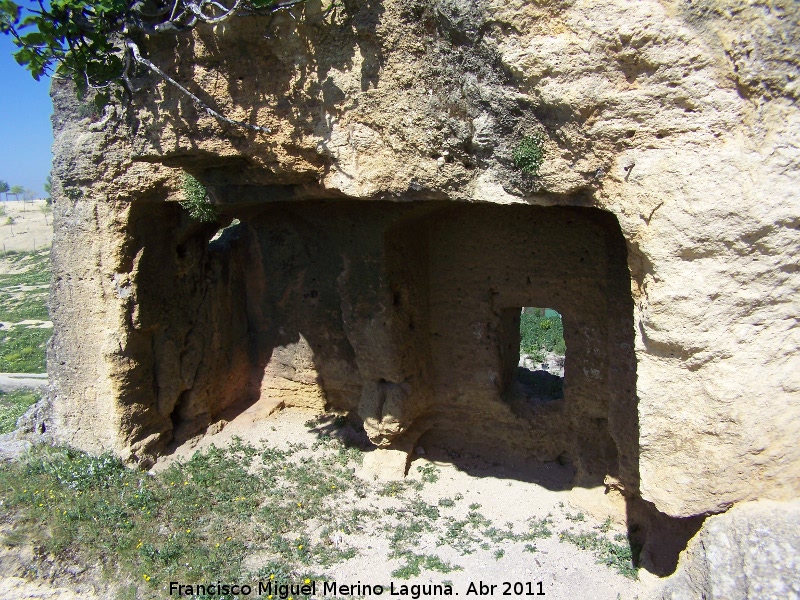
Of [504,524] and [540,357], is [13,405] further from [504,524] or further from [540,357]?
[540,357]

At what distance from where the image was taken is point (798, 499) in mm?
3693

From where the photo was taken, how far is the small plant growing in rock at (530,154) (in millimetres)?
4082

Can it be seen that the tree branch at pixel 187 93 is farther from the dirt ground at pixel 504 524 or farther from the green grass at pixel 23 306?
the green grass at pixel 23 306

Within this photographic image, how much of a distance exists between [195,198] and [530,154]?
10.9 feet

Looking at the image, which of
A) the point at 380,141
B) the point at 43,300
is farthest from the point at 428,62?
the point at 43,300

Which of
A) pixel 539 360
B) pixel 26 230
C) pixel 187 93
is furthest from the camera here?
pixel 26 230

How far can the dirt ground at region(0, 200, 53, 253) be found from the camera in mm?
35156

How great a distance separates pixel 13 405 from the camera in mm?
10266

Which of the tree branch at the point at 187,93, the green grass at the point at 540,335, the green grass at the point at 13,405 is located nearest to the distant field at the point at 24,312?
the green grass at the point at 13,405

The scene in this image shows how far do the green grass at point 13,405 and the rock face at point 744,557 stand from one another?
7491mm

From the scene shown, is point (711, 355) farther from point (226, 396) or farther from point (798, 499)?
point (226, 396)

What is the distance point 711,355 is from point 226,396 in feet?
19.8

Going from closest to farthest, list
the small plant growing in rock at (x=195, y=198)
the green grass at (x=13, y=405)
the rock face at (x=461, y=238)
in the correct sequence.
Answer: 1. the rock face at (x=461, y=238)
2. the small plant growing in rock at (x=195, y=198)
3. the green grass at (x=13, y=405)

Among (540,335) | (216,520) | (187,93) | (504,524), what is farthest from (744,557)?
(540,335)
